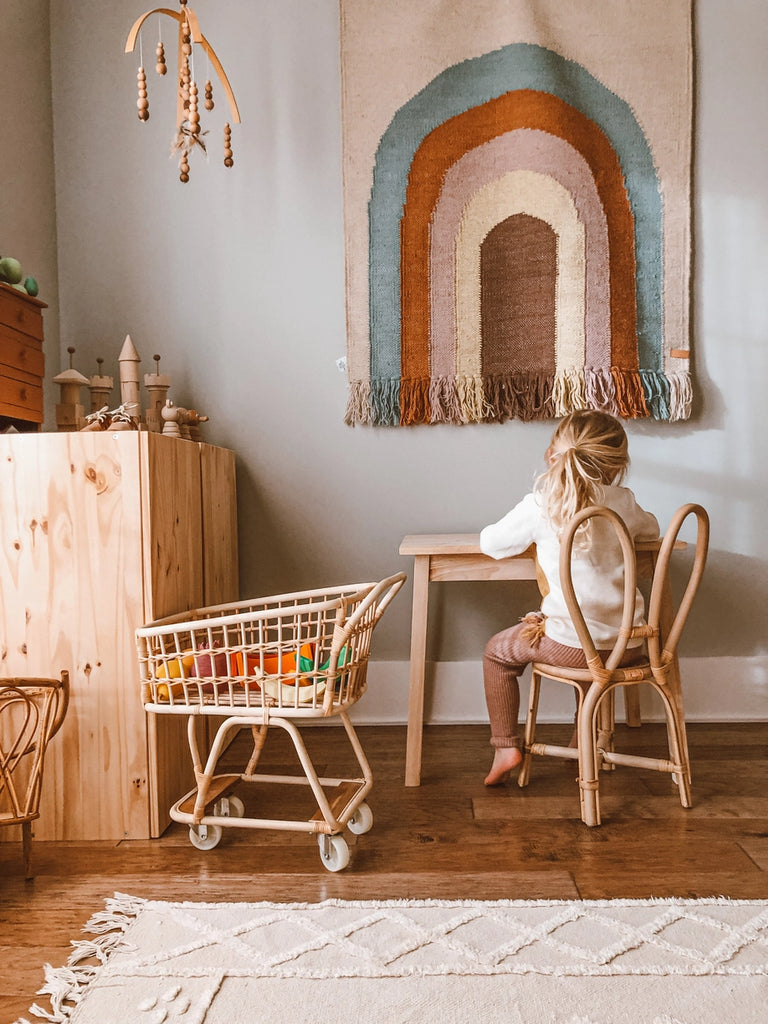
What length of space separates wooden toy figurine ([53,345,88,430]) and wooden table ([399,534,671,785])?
1048 millimetres

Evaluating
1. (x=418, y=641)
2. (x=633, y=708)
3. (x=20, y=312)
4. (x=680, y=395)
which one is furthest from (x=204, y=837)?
(x=680, y=395)

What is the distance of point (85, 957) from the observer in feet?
4.53

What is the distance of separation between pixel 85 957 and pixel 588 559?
1323mm

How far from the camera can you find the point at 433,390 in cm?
279

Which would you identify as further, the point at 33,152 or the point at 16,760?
the point at 33,152

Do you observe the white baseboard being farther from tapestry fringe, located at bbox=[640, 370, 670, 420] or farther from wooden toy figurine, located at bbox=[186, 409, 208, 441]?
wooden toy figurine, located at bbox=[186, 409, 208, 441]

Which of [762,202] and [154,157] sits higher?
[154,157]

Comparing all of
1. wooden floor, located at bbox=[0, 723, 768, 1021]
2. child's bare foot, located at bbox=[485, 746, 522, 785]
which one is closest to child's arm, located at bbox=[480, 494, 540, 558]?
child's bare foot, located at bbox=[485, 746, 522, 785]

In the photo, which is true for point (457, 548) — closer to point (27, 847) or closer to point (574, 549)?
point (574, 549)

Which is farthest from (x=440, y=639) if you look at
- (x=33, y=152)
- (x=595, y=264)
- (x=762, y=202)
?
(x=33, y=152)

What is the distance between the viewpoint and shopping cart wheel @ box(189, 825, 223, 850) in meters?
1.81

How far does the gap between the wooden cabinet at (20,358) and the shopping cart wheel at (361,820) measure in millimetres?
1297

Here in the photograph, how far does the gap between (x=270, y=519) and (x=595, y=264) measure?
4.66 ft

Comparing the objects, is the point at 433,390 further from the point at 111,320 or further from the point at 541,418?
the point at 111,320
